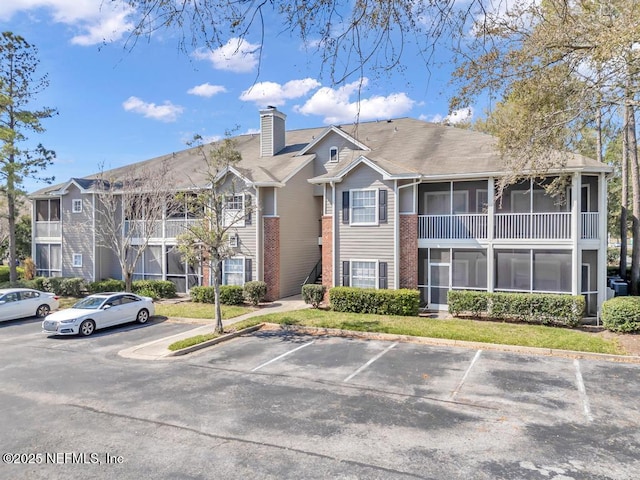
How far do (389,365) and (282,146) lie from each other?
18734 millimetres

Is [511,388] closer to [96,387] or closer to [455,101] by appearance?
[455,101]

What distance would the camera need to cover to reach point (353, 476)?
19.2ft

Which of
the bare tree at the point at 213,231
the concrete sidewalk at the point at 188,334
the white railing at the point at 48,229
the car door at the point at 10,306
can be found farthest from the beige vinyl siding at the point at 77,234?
the bare tree at the point at 213,231

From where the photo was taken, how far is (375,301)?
18219 millimetres

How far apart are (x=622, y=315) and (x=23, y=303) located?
2380 cm

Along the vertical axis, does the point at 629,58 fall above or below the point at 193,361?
above

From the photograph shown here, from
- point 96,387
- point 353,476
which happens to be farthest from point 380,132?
point 353,476

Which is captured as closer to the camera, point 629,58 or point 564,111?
point 629,58

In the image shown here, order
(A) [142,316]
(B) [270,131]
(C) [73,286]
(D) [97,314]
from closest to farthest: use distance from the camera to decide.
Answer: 1. (D) [97,314]
2. (A) [142,316]
3. (C) [73,286]
4. (B) [270,131]

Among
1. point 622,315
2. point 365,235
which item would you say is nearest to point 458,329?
point 622,315

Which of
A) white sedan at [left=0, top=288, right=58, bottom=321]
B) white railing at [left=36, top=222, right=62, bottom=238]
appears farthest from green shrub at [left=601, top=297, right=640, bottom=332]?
white railing at [left=36, top=222, right=62, bottom=238]

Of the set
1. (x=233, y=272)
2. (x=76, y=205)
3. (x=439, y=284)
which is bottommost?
(x=439, y=284)

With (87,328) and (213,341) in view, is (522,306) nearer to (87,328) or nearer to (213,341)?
(213,341)

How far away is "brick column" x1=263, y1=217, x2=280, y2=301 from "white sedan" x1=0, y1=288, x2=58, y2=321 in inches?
400
